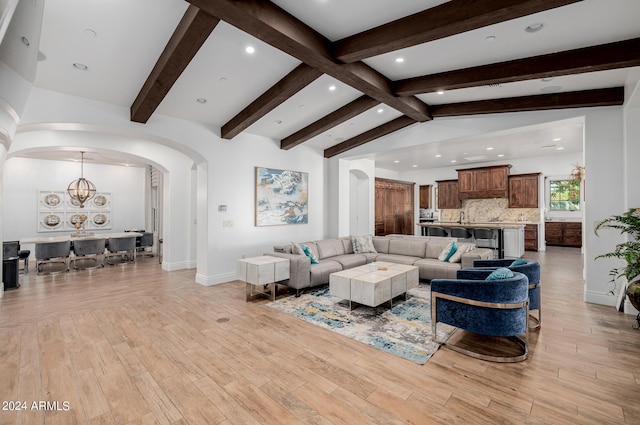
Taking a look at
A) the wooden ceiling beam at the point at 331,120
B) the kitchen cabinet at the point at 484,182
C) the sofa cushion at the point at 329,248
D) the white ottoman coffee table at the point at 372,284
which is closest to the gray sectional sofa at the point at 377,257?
the sofa cushion at the point at 329,248

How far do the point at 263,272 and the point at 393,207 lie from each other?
7.84 m

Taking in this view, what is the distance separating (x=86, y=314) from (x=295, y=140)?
4.74m

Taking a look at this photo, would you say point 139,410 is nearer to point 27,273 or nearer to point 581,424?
point 581,424

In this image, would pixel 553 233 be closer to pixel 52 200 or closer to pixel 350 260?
pixel 350 260

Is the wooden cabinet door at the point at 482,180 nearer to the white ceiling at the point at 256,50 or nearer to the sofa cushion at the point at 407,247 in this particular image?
the sofa cushion at the point at 407,247

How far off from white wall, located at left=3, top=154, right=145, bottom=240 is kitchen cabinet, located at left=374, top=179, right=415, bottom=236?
8445 mm

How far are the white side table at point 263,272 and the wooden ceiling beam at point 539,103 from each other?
164 inches

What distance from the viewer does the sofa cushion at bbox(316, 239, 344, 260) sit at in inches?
237

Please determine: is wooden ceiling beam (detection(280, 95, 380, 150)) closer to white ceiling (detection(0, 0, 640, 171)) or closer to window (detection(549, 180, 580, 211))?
white ceiling (detection(0, 0, 640, 171))

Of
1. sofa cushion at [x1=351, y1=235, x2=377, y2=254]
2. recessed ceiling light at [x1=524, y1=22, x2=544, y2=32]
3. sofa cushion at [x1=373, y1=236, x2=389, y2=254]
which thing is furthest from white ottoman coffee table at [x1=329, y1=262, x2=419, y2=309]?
→ recessed ceiling light at [x1=524, y1=22, x2=544, y2=32]

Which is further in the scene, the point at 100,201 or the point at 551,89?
the point at 100,201

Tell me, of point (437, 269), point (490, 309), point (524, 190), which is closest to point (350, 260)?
point (437, 269)

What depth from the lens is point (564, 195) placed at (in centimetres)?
995

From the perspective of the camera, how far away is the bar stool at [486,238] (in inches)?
315
